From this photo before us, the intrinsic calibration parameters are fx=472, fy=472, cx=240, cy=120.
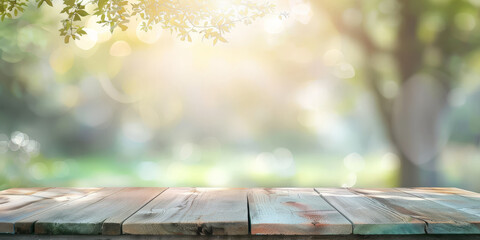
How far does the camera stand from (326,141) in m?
4.47

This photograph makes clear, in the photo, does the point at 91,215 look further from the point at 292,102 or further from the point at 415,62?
the point at 415,62

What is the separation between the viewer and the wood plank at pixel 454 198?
7.02 feet

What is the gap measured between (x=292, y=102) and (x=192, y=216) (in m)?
2.72

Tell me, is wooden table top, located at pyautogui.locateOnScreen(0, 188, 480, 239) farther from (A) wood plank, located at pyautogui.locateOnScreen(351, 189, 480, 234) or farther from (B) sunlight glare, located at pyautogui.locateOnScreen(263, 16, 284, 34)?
(B) sunlight glare, located at pyautogui.locateOnScreen(263, 16, 284, 34)

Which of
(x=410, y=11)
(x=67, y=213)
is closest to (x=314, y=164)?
(x=410, y=11)

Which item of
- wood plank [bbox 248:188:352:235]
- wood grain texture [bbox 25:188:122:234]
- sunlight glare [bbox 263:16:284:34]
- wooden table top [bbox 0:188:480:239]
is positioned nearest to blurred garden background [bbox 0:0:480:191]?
sunlight glare [bbox 263:16:284:34]

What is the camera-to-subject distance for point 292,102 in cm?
446

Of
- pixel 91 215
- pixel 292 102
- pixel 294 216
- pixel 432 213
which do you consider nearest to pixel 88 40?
pixel 292 102

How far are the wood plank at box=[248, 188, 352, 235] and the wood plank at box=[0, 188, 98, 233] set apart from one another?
2.95 ft

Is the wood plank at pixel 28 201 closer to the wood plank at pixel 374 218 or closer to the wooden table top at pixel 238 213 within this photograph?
the wooden table top at pixel 238 213

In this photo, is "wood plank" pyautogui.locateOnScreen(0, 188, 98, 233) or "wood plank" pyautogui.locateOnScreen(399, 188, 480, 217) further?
"wood plank" pyautogui.locateOnScreen(399, 188, 480, 217)

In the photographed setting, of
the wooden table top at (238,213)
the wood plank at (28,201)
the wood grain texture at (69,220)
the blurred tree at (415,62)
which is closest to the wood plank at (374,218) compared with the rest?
the wooden table top at (238,213)

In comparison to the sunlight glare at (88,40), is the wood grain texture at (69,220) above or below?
below

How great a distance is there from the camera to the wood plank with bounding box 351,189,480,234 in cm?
177
